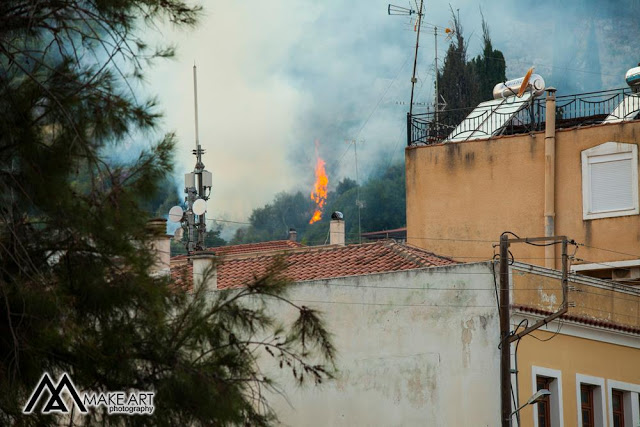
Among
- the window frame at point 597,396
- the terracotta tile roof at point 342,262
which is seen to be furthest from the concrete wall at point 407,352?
the window frame at point 597,396

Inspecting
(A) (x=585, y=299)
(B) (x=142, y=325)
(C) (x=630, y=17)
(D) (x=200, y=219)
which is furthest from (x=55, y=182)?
(C) (x=630, y=17)

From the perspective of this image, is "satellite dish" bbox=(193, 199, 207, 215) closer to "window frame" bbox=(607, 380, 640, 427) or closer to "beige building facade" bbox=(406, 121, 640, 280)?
"beige building facade" bbox=(406, 121, 640, 280)

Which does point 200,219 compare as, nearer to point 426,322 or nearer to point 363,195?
point 426,322

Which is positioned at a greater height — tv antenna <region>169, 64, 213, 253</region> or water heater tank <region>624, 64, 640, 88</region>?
water heater tank <region>624, 64, 640, 88</region>

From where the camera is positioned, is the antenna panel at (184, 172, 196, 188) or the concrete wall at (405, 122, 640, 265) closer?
the concrete wall at (405, 122, 640, 265)

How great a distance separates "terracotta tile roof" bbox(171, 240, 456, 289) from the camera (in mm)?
29241

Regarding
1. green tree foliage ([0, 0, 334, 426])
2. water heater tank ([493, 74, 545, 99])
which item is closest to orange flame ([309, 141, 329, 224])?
water heater tank ([493, 74, 545, 99])

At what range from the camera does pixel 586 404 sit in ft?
92.7

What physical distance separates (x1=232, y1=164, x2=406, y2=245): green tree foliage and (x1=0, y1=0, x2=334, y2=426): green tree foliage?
60366mm

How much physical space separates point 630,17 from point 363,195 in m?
29.8

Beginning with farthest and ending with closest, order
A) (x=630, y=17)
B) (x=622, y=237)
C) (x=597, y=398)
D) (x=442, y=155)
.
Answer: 1. (x=630, y=17)
2. (x=442, y=155)
3. (x=622, y=237)
4. (x=597, y=398)

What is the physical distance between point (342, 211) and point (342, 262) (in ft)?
159

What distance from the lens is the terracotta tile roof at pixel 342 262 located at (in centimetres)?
2924

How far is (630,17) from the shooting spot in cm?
9950
